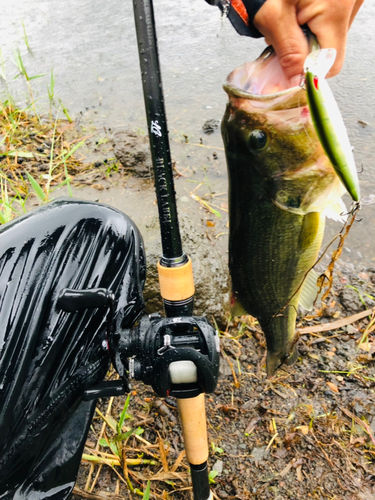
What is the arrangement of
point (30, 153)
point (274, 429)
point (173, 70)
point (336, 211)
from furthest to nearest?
point (173, 70) < point (30, 153) < point (274, 429) < point (336, 211)

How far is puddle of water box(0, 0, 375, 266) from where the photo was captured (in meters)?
3.93

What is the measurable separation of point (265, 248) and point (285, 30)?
2.32ft

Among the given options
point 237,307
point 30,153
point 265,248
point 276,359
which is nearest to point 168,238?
point 265,248

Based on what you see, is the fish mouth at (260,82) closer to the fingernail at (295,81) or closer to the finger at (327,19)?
the fingernail at (295,81)

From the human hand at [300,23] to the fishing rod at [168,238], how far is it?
1.11ft

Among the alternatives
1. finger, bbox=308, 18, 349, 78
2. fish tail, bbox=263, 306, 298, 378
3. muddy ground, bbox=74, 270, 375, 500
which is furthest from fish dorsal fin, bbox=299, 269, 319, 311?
finger, bbox=308, 18, 349, 78

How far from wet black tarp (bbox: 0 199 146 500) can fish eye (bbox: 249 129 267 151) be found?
0.71 metres

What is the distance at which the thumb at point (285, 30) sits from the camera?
1.11 metres

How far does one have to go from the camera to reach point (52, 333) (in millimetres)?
1458

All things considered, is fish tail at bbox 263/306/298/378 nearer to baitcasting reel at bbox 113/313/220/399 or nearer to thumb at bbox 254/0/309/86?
baitcasting reel at bbox 113/313/220/399

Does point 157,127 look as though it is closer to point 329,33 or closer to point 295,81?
point 295,81

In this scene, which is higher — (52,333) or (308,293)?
(52,333)

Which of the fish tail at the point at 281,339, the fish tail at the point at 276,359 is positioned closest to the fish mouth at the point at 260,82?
the fish tail at the point at 281,339

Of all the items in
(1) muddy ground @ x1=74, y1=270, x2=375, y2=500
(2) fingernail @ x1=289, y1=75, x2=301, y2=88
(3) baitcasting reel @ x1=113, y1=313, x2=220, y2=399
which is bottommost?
(1) muddy ground @ x1=74, y1=270, x2=375, y2=500
